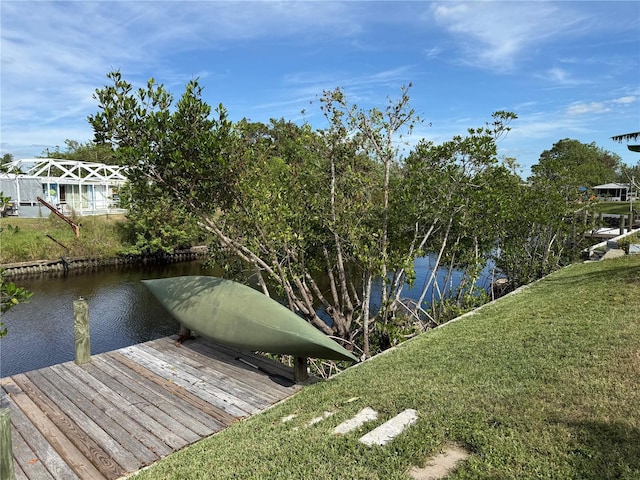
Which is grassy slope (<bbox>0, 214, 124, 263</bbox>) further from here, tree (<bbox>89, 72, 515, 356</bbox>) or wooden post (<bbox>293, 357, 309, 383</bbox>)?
wooden post (<bbox>293, 357, 309, 383</bbox>)

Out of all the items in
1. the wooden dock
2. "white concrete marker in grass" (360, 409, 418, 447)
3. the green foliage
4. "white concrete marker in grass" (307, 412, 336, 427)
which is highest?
the green foliage

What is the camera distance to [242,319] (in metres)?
7.21

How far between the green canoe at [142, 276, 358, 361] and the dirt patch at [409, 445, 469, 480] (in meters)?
2.76

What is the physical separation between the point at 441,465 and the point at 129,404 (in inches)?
171

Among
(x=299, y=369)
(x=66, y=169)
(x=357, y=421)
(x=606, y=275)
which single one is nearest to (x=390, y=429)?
(x=357, y=421)

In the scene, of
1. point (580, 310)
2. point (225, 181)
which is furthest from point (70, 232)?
point (580, 310)

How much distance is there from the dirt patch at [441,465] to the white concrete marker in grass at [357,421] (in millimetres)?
962

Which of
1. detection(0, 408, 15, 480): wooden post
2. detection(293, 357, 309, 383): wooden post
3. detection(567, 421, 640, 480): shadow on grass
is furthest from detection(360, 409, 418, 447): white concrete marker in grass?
detection(0, 408, 15, 480): wooden post

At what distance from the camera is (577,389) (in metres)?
4.54

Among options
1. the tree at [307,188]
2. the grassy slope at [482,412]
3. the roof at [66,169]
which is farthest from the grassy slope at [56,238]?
the grassy slope at [482,412]

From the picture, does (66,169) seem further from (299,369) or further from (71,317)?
(299,369)

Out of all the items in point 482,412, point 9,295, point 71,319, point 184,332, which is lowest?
point 71,319

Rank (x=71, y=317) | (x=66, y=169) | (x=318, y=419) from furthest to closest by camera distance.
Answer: (x=66, y=169), (x=71, y=317), (x=318, y=419)

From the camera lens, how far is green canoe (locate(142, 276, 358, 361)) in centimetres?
646
